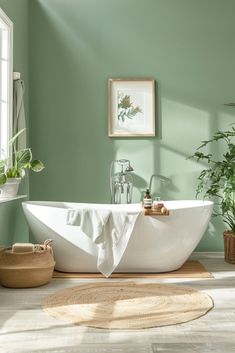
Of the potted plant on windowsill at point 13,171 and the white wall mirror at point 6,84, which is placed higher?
the white wall mirror at point 6,84

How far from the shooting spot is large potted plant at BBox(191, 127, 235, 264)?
12.4ft

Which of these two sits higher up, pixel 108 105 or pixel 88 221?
pixel 108 105

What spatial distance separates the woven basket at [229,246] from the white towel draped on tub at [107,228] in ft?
3.75

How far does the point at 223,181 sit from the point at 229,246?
713 mm

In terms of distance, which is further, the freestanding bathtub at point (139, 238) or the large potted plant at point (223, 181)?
the large potted plant at point (223, 181)

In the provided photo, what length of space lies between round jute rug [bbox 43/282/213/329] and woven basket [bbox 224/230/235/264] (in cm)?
103

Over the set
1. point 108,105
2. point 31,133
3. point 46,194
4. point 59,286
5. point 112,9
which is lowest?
point 59,286

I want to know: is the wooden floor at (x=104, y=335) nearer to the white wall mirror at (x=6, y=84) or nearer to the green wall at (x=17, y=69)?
the green wall at (x=17, y=69)

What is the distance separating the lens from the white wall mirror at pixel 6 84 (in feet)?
11.9

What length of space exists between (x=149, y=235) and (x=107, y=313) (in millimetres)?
963

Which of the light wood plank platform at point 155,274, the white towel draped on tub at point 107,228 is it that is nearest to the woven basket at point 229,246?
the light wood plank platform at point 155,274

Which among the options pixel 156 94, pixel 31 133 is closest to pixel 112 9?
pixel 156 94

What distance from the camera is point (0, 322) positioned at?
7.55 ft

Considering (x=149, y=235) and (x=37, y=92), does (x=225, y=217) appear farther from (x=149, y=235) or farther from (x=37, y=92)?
(x=37, y=92)
